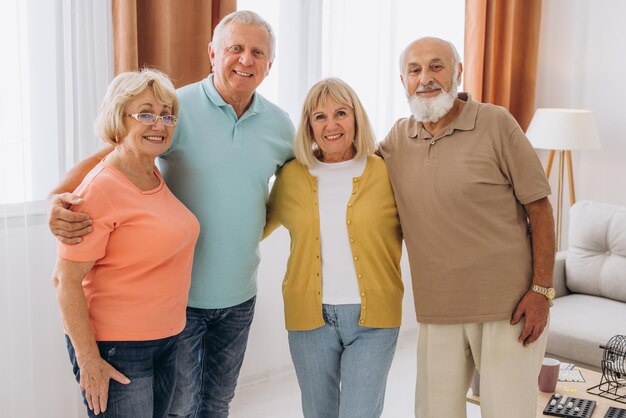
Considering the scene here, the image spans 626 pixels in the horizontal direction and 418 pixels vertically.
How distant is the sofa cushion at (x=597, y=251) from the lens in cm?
375

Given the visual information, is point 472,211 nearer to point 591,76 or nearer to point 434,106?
point 434,106

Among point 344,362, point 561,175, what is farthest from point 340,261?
point 561,175

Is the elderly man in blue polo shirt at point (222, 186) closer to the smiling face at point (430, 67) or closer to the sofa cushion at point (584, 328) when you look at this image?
the smiling face at point (430, 67)

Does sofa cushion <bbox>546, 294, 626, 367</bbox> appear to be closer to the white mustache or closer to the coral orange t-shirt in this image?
the white mustache

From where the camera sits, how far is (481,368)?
2115 millimetres

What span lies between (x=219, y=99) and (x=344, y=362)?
2.93ft

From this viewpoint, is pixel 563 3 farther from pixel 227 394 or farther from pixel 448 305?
pixel 227 394

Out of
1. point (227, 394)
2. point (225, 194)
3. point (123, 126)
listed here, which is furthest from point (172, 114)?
point (227, 394)

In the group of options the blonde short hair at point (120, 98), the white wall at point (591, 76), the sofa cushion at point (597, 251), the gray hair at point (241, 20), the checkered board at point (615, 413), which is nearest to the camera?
the blonde short hair at point (120, 98)

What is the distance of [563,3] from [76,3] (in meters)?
3.60

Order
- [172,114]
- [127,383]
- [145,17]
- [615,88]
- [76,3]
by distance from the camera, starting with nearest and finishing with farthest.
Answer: [127,383], [172,114], [76,3], [145,17], [615,88]

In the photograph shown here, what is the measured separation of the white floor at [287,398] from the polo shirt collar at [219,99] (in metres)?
1.62

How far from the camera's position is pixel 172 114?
6.13 ft

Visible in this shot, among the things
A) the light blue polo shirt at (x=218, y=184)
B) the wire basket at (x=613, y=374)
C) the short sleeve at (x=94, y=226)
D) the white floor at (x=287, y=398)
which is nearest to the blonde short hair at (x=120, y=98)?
the short sleeve at (x=94, y=226)
